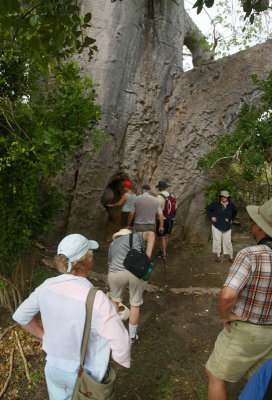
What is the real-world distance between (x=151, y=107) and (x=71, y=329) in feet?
23.1

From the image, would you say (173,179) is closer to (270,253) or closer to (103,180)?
(103,180)

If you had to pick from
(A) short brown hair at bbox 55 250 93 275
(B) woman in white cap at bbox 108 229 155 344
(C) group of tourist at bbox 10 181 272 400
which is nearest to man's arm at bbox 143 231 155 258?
(B) woman in white cap at bbox 108 229 155 344

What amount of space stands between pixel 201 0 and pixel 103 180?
15.7 ft

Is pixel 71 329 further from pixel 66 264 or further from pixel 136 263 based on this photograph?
pixel 136 263

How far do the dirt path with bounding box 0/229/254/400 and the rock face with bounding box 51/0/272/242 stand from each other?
2.17m

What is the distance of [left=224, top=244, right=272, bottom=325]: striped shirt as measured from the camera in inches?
70.8

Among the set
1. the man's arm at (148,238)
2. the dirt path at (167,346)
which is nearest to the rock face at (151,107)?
the dirt path at (167,346)

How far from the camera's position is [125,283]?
127 inches

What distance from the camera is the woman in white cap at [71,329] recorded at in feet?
5.11

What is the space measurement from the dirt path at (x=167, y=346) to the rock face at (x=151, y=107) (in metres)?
2.17

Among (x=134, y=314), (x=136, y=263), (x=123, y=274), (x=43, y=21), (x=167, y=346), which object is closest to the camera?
(x=43, y=21)

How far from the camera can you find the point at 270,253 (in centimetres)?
180

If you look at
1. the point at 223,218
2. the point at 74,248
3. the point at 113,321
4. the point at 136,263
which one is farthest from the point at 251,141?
the point at 113,321

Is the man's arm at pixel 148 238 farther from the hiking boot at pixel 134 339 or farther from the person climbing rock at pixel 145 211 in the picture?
the person climbing rock at pixel 145 211
